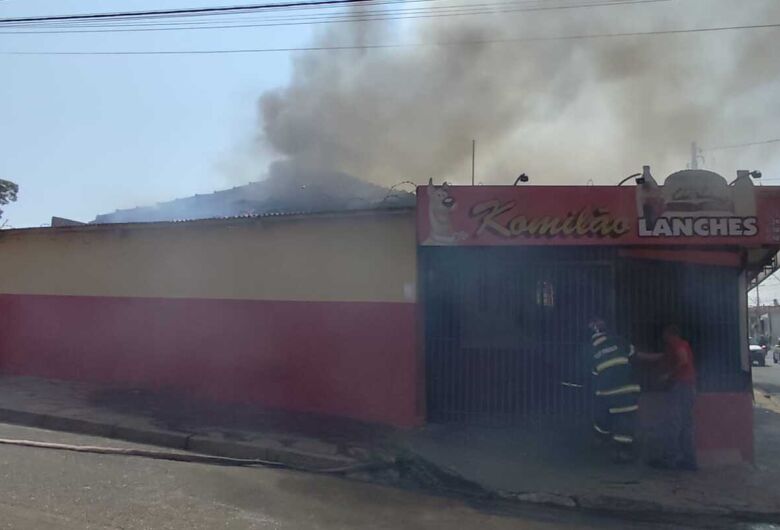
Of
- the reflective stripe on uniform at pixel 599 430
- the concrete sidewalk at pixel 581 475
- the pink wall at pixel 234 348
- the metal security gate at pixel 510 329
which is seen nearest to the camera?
the concrete sidewalk at pixel 581 475

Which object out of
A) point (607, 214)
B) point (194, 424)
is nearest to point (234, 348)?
point (194, 424)


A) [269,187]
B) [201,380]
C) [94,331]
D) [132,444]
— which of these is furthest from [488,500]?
[269,187]

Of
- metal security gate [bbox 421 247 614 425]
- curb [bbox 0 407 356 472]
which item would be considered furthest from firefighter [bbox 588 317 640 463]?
curb [bbox 0 407 356 472]

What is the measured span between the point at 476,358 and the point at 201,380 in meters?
4.06

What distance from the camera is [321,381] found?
947 cm

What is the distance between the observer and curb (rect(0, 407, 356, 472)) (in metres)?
7.45

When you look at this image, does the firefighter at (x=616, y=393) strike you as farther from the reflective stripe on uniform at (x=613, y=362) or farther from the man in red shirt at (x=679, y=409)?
the man in red shirt at (x=679, y=409)

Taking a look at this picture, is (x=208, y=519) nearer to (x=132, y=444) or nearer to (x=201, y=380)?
(x=132, y=444)

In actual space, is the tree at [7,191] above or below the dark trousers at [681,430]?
above

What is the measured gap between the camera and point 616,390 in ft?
25.5

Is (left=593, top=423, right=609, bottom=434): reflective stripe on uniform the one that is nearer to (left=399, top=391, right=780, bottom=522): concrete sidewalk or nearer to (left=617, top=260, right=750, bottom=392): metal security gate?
(left=399, top=391, right=780, bottom=522): concrete sidewalk

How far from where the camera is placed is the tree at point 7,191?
2688 centimetres

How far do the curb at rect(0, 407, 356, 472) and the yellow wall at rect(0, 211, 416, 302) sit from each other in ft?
7.67

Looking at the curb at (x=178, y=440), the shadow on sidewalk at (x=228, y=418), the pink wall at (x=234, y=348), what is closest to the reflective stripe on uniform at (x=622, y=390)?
the pink wall at (x=234, y=348)
